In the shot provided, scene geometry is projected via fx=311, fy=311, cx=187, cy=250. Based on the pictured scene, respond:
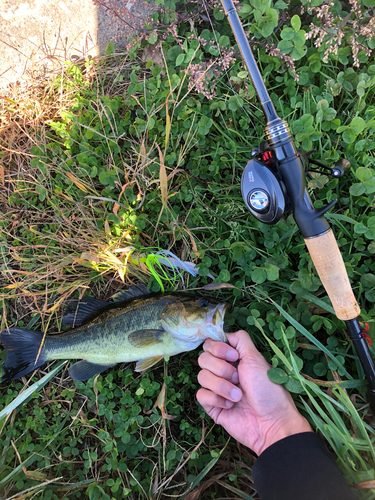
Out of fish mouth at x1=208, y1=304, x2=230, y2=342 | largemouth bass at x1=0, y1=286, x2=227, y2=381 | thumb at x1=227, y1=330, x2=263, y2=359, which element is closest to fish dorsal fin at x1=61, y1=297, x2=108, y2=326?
largemouth bass at x1=0, y1=286, x2=227, y2=381

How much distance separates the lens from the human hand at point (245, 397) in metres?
2.14

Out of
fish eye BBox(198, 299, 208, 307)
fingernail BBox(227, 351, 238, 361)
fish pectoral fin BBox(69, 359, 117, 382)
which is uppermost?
fish eye BBox(198, 299, 208, 307)

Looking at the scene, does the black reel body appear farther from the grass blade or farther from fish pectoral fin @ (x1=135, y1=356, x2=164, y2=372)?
the grass blade

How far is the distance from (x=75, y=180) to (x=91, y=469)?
8.30 ft

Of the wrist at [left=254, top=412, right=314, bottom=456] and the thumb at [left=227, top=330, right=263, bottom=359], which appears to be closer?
the wrist at [left=254, top=412, right=314, bottom=456]

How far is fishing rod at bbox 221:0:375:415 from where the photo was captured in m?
1.80

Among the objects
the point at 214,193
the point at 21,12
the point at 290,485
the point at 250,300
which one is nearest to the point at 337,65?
the point at 214,193

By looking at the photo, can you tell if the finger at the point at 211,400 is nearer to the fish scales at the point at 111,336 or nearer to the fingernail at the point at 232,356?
the fingernail at the point at 232,356

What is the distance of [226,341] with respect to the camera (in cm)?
238

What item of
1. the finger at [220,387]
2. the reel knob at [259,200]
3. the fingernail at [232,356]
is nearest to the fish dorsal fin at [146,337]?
the finger at [220,387]

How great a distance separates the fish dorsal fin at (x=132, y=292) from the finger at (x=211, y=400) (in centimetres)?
94

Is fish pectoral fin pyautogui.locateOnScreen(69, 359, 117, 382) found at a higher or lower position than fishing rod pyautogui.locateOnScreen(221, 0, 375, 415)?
lower

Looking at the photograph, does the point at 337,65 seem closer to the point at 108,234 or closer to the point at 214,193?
the point at 214,193

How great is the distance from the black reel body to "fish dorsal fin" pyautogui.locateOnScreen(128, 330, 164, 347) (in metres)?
1.27
